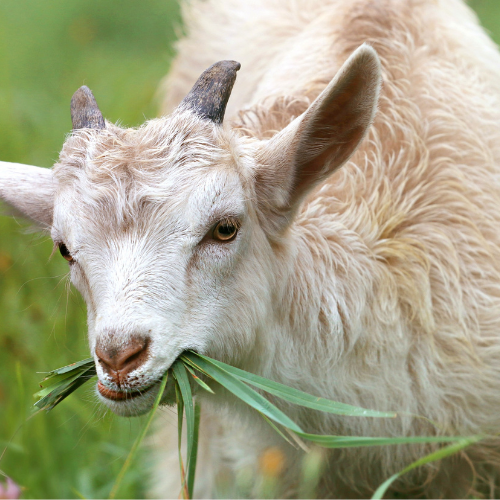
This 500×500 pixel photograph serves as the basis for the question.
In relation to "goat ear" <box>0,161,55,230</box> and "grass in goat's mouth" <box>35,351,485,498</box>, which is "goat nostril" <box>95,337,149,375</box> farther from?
"goat ear" <box>0,161,55,230</box>

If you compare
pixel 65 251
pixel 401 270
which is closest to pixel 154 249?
pixel 65 251

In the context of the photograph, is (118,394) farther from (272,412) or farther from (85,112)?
(85,112)

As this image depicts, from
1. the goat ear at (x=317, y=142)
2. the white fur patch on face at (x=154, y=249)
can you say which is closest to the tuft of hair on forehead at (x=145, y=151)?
the white fur patch on face at (x=154, y=249)

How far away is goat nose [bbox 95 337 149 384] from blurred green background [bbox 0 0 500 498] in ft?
1.59

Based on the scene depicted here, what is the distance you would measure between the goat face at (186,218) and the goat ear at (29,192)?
262 mm

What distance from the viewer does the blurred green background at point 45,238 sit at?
15.0ft

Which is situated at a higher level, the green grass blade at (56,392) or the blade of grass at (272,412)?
the blade of grass at (272,412)

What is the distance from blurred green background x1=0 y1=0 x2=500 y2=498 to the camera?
457cm

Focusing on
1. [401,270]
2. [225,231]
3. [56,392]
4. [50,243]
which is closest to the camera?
[225,231]

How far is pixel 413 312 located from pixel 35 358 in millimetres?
2923

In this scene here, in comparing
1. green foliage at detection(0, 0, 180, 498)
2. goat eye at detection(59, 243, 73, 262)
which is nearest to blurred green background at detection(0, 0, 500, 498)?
green foliage at detection(0, 0, 180, 498)

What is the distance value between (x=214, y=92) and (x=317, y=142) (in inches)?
17.7

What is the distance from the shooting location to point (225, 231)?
9.05 ft

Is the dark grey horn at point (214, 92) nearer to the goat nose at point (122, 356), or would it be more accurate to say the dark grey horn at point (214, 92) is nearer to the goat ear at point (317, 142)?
the goat ear at point (317, 142)
